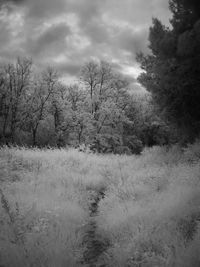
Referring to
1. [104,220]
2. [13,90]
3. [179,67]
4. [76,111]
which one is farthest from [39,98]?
[104,220]

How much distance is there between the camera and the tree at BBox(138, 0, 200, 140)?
10781 millimetres

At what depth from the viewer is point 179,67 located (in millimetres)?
11141

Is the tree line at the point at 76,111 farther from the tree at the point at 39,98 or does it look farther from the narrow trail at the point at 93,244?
the narrow trail at the point at 93,244

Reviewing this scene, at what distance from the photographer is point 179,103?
11570 millimetres

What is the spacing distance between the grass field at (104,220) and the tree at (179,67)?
8.18 ft

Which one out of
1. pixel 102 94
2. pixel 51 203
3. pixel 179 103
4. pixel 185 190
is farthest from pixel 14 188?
pixel 102 94

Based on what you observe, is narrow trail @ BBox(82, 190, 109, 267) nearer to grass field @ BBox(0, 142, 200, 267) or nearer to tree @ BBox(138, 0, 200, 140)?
grass field @ BBox(0, 142, 200, 267)

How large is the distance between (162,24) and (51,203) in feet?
35.5

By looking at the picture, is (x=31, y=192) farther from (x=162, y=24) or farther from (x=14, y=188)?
(x=162, y=24)

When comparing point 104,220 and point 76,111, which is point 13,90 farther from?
point 104,220

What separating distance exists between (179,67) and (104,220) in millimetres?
7913

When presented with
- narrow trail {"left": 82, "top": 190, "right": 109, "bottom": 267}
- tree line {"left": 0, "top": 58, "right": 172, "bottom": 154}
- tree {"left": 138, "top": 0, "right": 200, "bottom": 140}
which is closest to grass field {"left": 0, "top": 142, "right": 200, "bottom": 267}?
narrow trail {"left": 82, "top": 190, "right": 109, "bottom": 267}

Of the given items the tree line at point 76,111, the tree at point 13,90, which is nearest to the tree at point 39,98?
the tree line at point 76,111

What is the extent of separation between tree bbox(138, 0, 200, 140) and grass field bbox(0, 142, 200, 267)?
249cm
